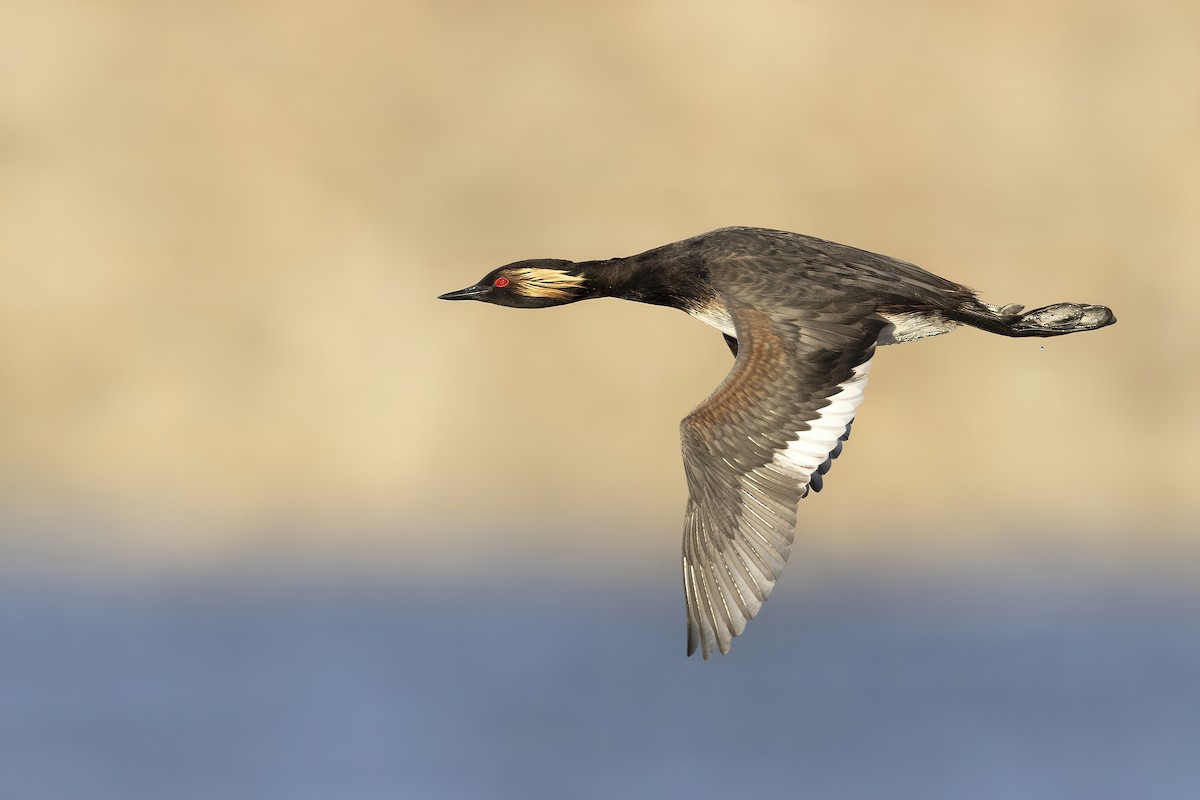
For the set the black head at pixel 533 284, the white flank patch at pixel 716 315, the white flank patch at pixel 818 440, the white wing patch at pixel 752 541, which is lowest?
the white wing patch at pixel 752 541

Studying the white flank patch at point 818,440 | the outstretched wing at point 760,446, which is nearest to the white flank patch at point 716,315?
the outstretched wing at point 760,446

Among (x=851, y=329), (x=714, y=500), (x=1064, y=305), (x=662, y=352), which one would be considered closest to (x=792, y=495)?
(x=714, y=500)

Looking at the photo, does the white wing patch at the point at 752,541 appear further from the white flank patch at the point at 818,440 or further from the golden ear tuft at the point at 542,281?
the golden ear tuft at the point at 542,281

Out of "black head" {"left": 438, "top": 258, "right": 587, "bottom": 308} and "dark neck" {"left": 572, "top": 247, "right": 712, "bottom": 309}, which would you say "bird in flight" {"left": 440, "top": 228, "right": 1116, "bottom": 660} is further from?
"black head" {"left": 438, "top": 258, "right": 587, "bottom": 308}

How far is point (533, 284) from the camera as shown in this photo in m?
12.3

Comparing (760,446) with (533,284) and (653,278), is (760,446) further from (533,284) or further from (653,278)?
(533,284)

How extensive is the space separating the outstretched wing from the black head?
6.50 ft

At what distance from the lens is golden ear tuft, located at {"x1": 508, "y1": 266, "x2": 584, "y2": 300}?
1229 centimetres

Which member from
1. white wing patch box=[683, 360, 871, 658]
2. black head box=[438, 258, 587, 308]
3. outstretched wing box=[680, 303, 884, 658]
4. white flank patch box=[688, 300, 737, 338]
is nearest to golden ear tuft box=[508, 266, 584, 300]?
black head box=[438, 258, 587, 308]

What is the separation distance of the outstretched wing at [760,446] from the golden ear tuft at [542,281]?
6.46 feet

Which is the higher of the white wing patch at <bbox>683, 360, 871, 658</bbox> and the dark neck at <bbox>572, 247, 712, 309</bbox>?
the dark neck at <bbox>572, 247, 712, 309</bbox>

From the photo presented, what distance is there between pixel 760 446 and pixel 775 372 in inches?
17.9

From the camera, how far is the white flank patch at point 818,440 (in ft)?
33.8

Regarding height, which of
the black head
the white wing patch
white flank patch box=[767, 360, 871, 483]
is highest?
the black head
